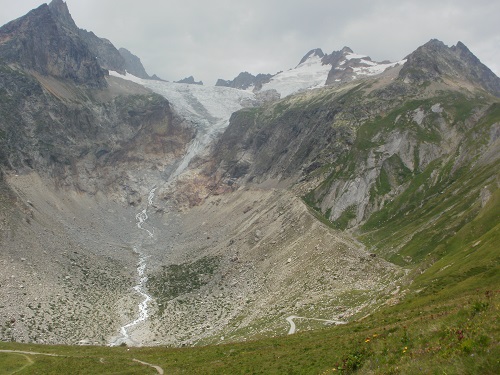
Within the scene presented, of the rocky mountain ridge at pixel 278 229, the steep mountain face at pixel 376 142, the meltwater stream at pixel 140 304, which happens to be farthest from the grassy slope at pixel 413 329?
the meltwater stream at pixel 140 304

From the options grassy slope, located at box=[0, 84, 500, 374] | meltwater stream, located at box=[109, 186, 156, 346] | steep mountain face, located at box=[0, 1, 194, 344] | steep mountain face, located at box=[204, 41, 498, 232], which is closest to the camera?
grassy slope, located at box=[0, 84, 500, 374]

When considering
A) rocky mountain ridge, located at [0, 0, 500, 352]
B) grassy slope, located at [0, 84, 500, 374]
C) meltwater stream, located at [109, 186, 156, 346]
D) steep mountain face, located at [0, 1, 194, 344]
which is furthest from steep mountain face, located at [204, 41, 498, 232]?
steep mountain face, located at [0, 1, 194, 344]

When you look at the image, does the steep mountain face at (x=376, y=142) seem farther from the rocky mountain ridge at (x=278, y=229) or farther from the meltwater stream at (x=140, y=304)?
the meltwater stream at (x=140, y=304)

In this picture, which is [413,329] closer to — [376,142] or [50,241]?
[50,241]

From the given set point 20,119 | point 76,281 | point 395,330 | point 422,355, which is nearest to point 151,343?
point 76,281

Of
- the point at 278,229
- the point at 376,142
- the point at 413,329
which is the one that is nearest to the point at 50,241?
the point at 278,229

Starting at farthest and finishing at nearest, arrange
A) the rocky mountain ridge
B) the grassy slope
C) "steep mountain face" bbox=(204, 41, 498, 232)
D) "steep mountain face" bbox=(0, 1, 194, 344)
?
"steep mountain face" bbox=(204, 41, 498, 232), "steep mountain face" bbox=(0, 1, 194, 344), the rocky mountain ridge, the grassy slope

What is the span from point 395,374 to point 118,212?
610 feet

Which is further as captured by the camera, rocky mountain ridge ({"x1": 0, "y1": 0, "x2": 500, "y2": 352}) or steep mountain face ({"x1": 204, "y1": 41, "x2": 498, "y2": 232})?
steep mountain face ({"x1": 204, "y1": 41, "x2": 498, "y2": 232})

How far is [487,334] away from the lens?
64.8ft

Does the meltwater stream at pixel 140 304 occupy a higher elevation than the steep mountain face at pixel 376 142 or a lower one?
lower

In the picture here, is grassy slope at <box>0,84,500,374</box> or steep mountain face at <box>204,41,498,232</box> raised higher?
steep mountain face at <box>204,41,498,232</box>

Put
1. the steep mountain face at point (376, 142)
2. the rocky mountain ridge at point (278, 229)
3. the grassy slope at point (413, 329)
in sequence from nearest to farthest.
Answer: the grassy slope at point (413, 329) → the rocky mountain ridge at point (278, 229) → the steep mountain face at point (376, 142)

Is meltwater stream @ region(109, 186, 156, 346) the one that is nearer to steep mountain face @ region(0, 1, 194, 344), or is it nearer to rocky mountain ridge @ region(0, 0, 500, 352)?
rocky mountain ridge @ region(0, 0, 500, 352)
